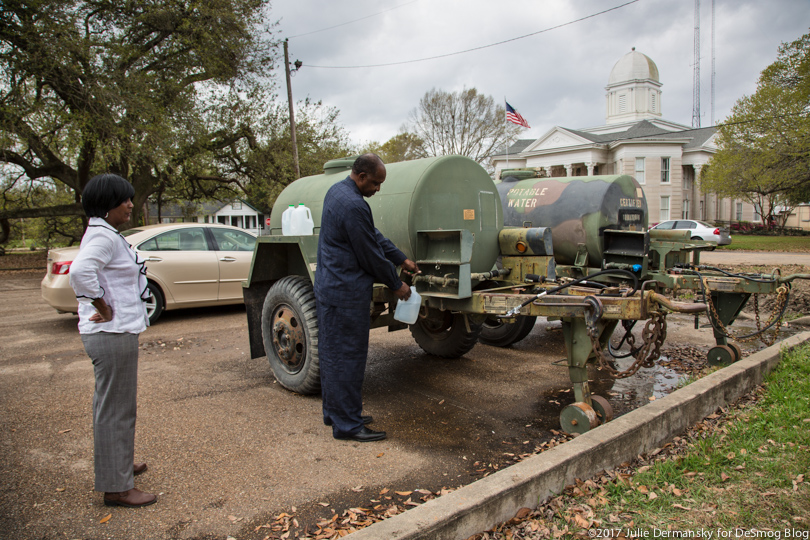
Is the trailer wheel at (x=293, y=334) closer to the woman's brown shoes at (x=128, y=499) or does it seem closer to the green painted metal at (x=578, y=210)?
the woman's brown shoes at (x=128, y=499)

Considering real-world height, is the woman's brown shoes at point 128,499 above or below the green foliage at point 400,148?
below

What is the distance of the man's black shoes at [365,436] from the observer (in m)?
3.77

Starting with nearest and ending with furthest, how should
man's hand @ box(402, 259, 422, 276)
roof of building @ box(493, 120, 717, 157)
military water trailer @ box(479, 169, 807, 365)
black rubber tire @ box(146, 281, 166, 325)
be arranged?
man's hand @ box(402, 259, 422, 276), military water trailer @ box(479, 169, 807, 365), black rubber tire @ box(146, 281, 166, 325), roof of building @ box(493, 120, 717, 157)

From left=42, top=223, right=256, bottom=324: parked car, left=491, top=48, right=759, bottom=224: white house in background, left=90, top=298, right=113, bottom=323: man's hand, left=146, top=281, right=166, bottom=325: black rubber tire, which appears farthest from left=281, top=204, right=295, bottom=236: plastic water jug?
left=491, top=48, right=759, bottom=224: white house in background

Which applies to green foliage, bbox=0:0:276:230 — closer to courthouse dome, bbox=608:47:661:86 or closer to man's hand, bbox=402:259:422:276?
man's hand, bbox=402:259:422:276

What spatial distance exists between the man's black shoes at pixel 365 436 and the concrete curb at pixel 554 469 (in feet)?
3.90

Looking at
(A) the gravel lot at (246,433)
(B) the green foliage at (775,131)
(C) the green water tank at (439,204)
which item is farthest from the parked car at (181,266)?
(B) the green foliage at (775,131)

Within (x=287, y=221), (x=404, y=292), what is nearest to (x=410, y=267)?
(x=404, y=292)

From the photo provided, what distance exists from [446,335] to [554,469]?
3.05 metres

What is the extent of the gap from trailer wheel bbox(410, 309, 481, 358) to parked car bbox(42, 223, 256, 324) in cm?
409

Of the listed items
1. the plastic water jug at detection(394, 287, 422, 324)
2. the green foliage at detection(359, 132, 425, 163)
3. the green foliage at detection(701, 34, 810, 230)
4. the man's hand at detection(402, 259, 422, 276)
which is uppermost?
the green foliage at detection(359, 132, 425, 163)

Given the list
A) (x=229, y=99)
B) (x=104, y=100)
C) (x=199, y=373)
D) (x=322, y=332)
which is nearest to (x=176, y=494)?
(x=322, y=332)

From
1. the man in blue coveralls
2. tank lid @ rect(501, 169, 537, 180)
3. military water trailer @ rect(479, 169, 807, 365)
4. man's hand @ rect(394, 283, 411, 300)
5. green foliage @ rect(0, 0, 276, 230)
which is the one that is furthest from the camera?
green foliage @ rect(0, 0, 276, 230)

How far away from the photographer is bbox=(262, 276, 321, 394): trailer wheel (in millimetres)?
4516
